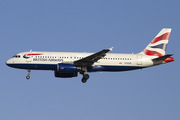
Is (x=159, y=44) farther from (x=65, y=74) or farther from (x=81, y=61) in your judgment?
(x=65, y=74)

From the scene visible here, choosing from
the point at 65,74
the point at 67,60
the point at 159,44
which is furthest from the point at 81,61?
the point at 159,44

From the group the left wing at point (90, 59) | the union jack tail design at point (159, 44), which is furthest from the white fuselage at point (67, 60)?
the union jack tail design at point (159, 44)

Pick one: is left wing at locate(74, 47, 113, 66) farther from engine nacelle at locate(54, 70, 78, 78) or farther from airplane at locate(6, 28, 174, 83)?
engine nacelle at locate(54, 70, 78, 78)

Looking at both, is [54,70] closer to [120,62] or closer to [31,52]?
[31,52]

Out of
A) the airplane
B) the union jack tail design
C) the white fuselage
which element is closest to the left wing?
the airplane

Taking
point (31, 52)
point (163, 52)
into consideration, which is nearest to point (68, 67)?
point (31, 52)

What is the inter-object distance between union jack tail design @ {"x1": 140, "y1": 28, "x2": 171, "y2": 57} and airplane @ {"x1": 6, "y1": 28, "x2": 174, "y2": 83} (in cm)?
39

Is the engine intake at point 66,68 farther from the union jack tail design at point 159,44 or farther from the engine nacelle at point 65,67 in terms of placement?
the union jack tail design at point 159,44

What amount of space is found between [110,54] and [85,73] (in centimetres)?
461

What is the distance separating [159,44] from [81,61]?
13.2 meters

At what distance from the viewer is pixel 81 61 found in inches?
2047

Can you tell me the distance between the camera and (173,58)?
180ft

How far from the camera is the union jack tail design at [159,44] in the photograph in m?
56.9

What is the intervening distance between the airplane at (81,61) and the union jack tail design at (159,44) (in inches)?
15.5
